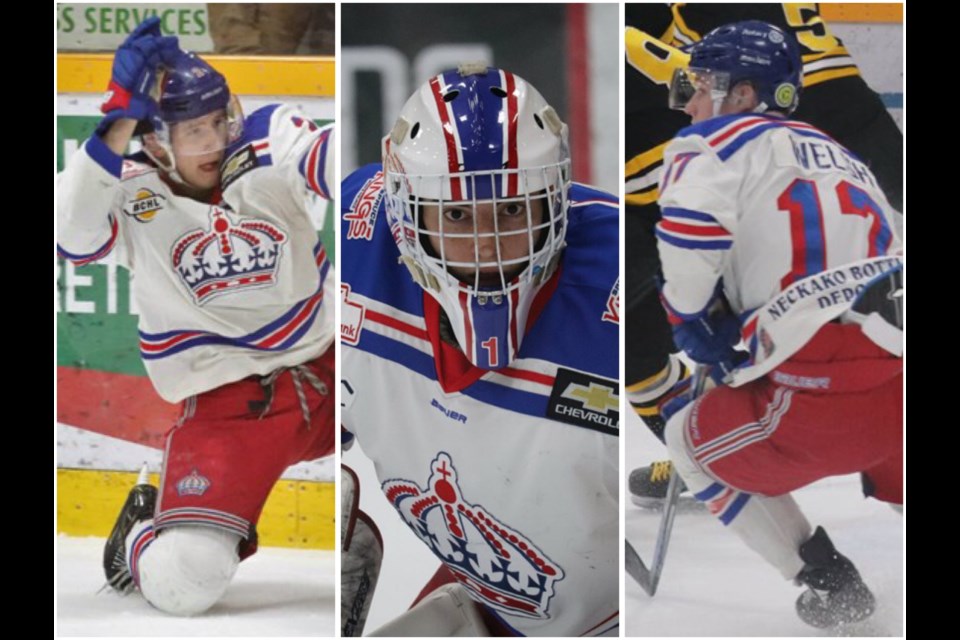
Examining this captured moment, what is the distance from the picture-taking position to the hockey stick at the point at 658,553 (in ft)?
10.1

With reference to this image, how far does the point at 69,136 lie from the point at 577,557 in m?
1.55

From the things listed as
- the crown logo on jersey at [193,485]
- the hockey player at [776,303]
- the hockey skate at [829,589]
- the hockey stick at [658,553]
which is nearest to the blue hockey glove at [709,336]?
the hockey player at [776,303]

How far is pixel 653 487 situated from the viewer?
3.07m

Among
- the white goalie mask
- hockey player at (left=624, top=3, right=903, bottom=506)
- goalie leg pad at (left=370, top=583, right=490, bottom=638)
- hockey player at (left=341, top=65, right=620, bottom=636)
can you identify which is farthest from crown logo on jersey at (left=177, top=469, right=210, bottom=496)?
hockey player at (left=624, top=3, right=903, bottom=506)

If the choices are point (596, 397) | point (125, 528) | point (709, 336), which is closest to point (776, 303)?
point (709, 336)

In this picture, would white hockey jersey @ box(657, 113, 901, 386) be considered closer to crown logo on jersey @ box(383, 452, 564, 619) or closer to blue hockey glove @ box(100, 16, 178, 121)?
crown logo on jersey @ box(383, 452, 564, 619)

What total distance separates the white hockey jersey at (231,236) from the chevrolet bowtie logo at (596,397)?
620mm

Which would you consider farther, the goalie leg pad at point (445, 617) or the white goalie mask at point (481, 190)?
the goalie leg pad at point (445, 617)

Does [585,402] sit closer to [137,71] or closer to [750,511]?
[750,511]

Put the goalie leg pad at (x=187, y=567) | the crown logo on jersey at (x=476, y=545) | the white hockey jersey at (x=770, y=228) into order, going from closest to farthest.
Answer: the white hockey jersey at (x=770, y=228), the crown logo on jersey at (x=476, y=545), the goalie leg pad at (x=187, y=567)

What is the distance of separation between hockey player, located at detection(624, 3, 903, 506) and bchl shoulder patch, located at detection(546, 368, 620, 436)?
0.05 m

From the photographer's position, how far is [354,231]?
10.2ft

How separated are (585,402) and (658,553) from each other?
16.4 inches

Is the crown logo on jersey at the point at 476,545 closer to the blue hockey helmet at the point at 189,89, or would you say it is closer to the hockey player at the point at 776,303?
the hockey player at the point at 776,303
